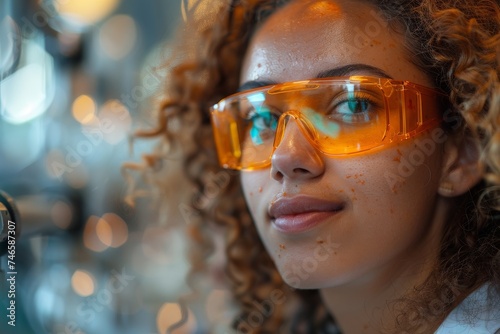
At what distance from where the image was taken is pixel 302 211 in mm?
1232

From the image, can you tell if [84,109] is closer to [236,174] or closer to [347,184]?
[236,174]

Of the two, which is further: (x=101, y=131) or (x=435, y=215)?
(x=101, y=131)

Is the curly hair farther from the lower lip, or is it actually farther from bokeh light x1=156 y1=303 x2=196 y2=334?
the lower lip

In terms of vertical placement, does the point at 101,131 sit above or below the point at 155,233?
above

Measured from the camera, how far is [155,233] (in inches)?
74.5

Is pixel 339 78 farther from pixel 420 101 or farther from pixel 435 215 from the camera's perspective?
pixel 435 215

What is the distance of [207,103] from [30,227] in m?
0.61

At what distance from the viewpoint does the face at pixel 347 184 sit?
1.20 metres

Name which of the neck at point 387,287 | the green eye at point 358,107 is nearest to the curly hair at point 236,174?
the neck at point 387,287

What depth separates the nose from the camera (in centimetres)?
119

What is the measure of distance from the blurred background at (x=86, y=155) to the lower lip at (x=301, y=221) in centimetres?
57

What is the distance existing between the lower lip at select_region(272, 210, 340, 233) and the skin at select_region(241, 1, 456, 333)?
0.01m

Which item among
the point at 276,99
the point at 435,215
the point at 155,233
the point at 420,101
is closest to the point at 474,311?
the point at 435,215

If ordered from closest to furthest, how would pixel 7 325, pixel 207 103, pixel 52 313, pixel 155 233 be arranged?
pixel 7 325, pixel 52 313, pixel 207 103, pixel 155 233
